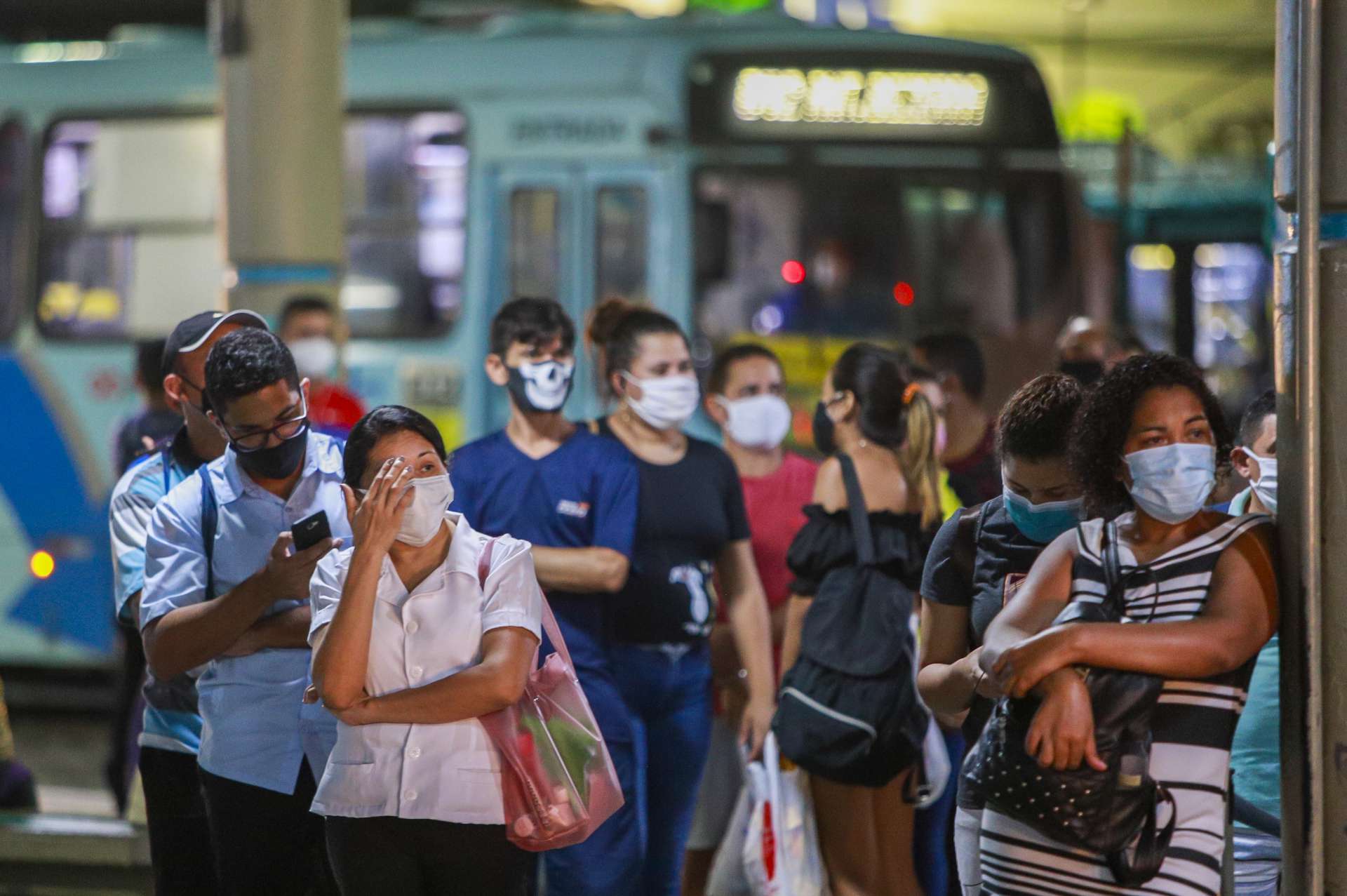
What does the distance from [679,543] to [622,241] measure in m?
4.89

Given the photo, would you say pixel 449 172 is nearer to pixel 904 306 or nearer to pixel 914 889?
pixel 904 306

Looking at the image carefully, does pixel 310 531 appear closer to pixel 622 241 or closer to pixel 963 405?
pixel 963 405

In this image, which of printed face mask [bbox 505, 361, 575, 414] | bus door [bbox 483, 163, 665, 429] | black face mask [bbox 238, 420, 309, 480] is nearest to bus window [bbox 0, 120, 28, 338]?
bus door [bbox 483, 163, 665, 429]

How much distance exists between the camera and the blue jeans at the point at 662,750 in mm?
5488

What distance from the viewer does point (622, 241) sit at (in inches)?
405

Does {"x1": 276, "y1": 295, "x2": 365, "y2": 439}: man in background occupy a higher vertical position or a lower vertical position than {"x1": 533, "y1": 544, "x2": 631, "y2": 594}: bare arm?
higher

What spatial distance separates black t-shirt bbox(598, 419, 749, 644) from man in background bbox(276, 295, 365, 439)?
229 centimetres

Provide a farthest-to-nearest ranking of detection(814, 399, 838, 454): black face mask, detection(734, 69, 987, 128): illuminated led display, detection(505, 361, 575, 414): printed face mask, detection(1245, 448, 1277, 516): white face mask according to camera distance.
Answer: detection(734, 69, 987, 128): illuminated led display < detection(814, 399, 838, 454): black face mask < detection(505, 361, 575, 414): printed face mask < detection(1245, 448, 1277, 516): white face mask

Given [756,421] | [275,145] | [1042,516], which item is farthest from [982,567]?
[275,145]

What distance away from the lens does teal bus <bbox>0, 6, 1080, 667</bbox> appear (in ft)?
33.7

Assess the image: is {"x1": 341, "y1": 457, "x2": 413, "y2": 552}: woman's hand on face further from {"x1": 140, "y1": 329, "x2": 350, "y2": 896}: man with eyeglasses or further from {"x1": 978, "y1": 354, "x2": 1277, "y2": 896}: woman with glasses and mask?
{"x1": 978, "y1": 354, "x2": 1277, "y2": 896}: woman with glasses and mask

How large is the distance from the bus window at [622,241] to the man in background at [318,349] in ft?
8.68

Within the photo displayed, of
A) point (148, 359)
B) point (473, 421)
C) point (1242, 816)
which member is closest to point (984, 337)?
point (473, 421)

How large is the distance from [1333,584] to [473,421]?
24.5ft
